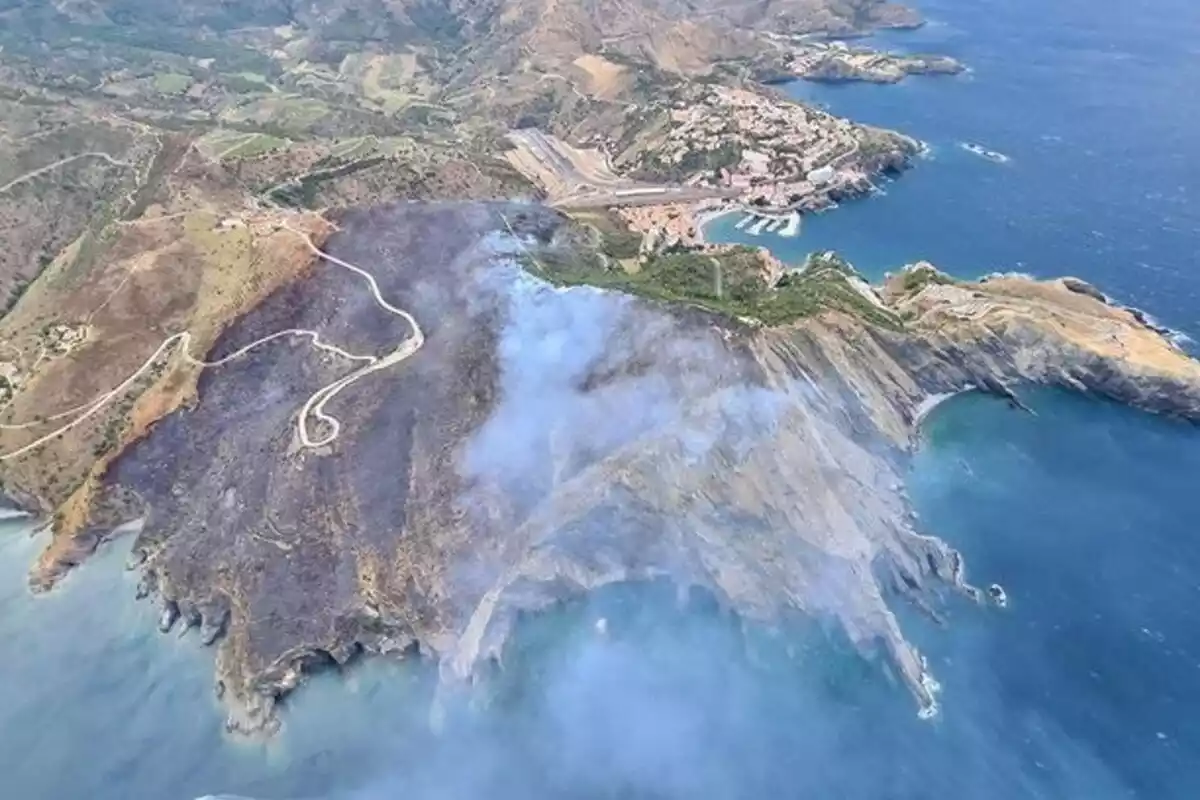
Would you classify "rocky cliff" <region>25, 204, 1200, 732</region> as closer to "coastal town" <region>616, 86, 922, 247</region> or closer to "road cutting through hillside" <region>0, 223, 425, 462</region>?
"road cutting through hillside" <region>0, 223, 425, 462</region>

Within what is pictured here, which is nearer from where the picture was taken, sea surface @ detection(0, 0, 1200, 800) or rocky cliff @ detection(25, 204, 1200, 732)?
sea surface @ detection(0, 0, 1200, 800)

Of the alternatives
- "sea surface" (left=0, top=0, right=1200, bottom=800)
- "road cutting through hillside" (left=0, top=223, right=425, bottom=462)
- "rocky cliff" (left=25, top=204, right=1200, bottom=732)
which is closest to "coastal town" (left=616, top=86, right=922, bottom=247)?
"rocky cliff" (left=25, top=204, right=1200, bottom=732)

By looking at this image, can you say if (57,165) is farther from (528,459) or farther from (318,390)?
(528,459)

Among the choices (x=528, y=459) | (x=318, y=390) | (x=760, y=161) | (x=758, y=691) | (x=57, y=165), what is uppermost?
(x=528, y=459)

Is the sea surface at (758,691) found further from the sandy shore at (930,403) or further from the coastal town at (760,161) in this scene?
the coastal town at (760,161)

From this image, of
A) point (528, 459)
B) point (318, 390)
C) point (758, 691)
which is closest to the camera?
point (758, 691)

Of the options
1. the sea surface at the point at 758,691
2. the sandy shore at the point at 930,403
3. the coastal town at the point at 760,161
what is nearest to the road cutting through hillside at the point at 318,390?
the sea surface at the point at 758,691

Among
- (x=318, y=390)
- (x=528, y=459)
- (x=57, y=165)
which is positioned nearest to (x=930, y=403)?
(x=528, y=459)
